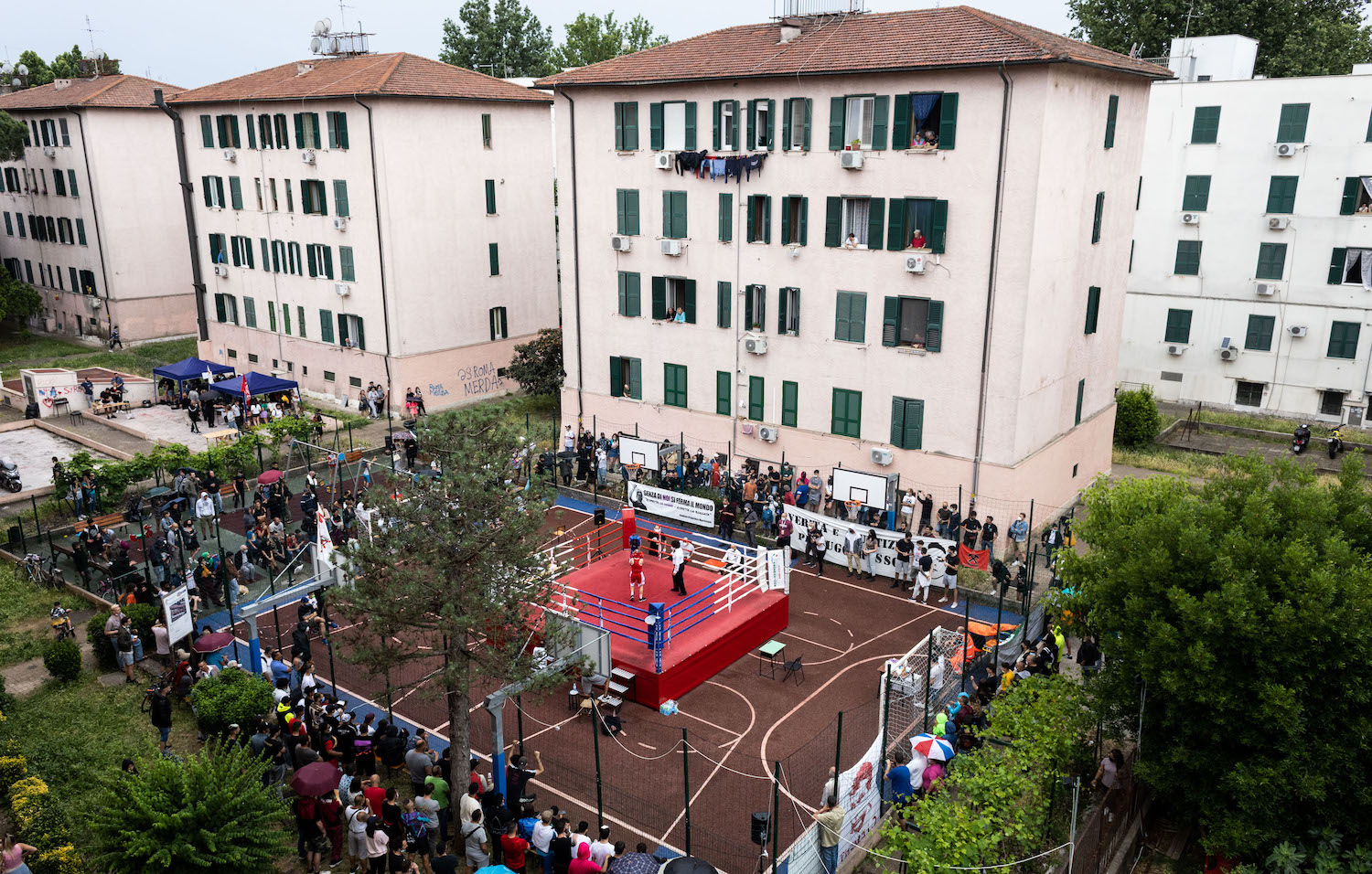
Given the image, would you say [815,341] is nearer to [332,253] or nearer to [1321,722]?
[1321,722]

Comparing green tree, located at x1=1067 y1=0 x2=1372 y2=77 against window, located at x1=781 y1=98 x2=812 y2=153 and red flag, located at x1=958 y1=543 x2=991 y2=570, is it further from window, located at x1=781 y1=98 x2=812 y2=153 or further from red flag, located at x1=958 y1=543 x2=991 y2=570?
red flag, located at x1=958 y1=543 x2=991 y2=570

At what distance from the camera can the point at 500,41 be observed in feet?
277

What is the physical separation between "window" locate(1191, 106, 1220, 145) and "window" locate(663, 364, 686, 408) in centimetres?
2602

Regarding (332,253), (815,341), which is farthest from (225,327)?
(815,341)

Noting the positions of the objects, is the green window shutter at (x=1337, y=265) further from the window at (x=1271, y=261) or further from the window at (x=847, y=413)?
the window at (x=847, y=413)

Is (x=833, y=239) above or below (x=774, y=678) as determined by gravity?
above

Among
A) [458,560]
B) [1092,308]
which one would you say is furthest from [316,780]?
[1092,308]

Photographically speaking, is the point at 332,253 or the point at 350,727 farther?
the point at 332,253

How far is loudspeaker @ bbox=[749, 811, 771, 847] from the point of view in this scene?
643 inches

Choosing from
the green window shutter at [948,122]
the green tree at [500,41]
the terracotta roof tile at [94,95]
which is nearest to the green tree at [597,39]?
the green tree at [500,41]

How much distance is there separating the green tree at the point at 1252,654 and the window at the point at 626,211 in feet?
76.0

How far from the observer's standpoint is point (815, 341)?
3275 centimetres

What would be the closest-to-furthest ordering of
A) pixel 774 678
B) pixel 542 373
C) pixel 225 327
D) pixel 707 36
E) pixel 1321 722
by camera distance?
pixel 1321 722
pixel 774 678
pixel 707 36
pixel 542 373
pixel 225 327

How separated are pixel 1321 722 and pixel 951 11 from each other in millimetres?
23631
